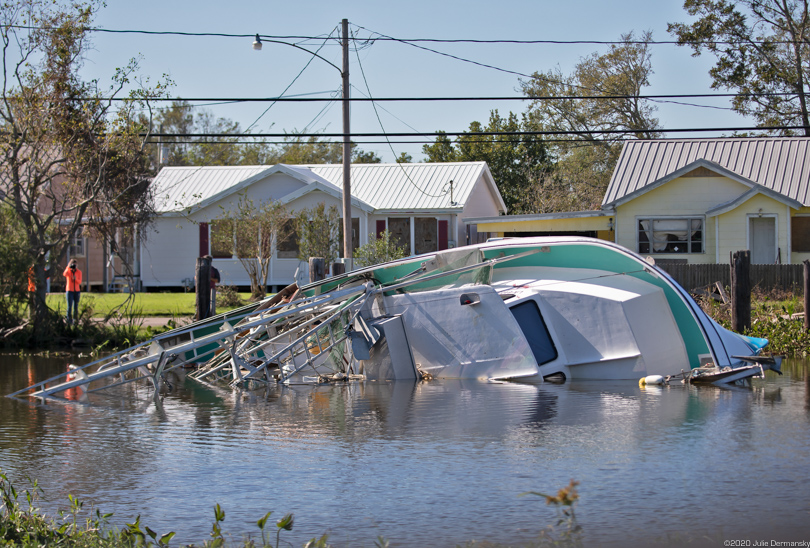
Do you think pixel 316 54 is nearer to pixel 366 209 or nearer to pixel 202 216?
pixel 366 209

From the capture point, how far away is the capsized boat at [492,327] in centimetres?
1366

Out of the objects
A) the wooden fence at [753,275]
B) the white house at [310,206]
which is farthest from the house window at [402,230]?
the wooden fence at [753,275]

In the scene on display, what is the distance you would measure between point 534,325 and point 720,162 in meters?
19.1

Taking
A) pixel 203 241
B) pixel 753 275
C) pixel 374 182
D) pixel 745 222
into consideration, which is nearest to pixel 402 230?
pixel 374 182

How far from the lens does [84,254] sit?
123 ft

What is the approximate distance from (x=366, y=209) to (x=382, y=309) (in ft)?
60.5

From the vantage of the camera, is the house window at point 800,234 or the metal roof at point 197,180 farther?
the metal roof at point 197,180

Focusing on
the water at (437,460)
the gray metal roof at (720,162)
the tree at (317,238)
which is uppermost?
the gray metal roof at (720,162)

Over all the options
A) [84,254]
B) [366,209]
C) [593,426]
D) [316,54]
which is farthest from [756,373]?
[84,254]

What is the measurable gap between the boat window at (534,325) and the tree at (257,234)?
1610 centimetres

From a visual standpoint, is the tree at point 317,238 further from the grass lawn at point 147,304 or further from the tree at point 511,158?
the tree at point 511,158

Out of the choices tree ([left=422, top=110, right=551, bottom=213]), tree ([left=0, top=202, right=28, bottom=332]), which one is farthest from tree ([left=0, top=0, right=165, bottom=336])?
tree ([left=422, top=110, right=551, bottom=213])

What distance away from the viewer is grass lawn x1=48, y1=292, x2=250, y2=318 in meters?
23.3

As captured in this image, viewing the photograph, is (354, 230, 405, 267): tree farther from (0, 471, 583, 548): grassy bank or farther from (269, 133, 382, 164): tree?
(269, 133, 382, 164): tree
